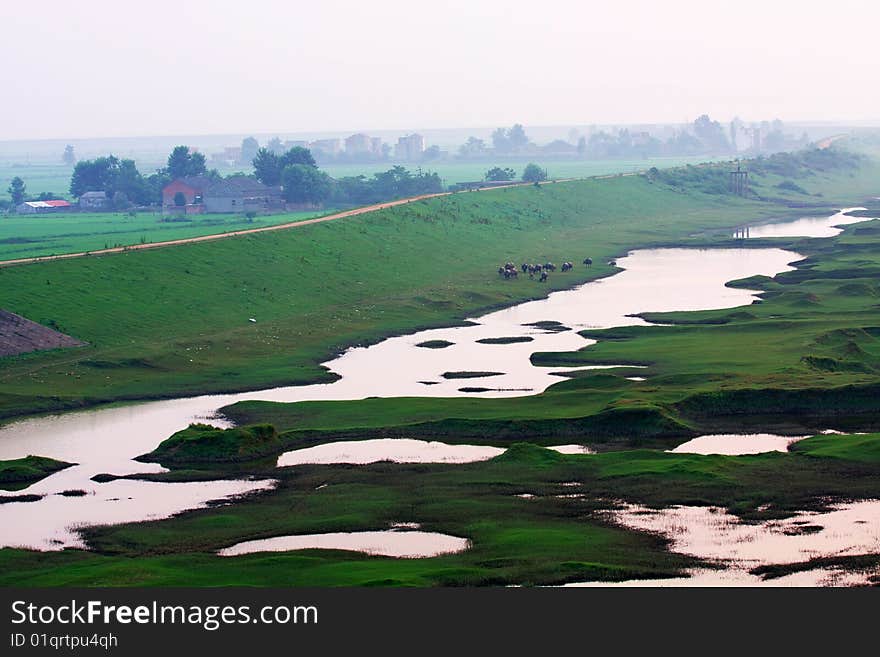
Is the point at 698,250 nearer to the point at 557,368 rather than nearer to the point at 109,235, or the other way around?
the point at 109,235

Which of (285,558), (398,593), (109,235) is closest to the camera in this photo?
(398,593)

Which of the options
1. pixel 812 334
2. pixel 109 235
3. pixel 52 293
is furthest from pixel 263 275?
pixel 812 334

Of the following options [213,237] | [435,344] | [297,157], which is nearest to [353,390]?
[435,344]

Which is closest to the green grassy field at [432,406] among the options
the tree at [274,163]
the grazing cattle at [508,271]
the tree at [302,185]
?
the grazing cattle at [508,271]

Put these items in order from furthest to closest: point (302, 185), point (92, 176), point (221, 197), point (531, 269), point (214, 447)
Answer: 1. point (92, 176)
2. point (302, 185)
3. point (221, 197)
4. point (531, 269)
5. point (214, 447)

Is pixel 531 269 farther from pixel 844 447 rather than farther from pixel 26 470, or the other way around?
pixel 26 470
